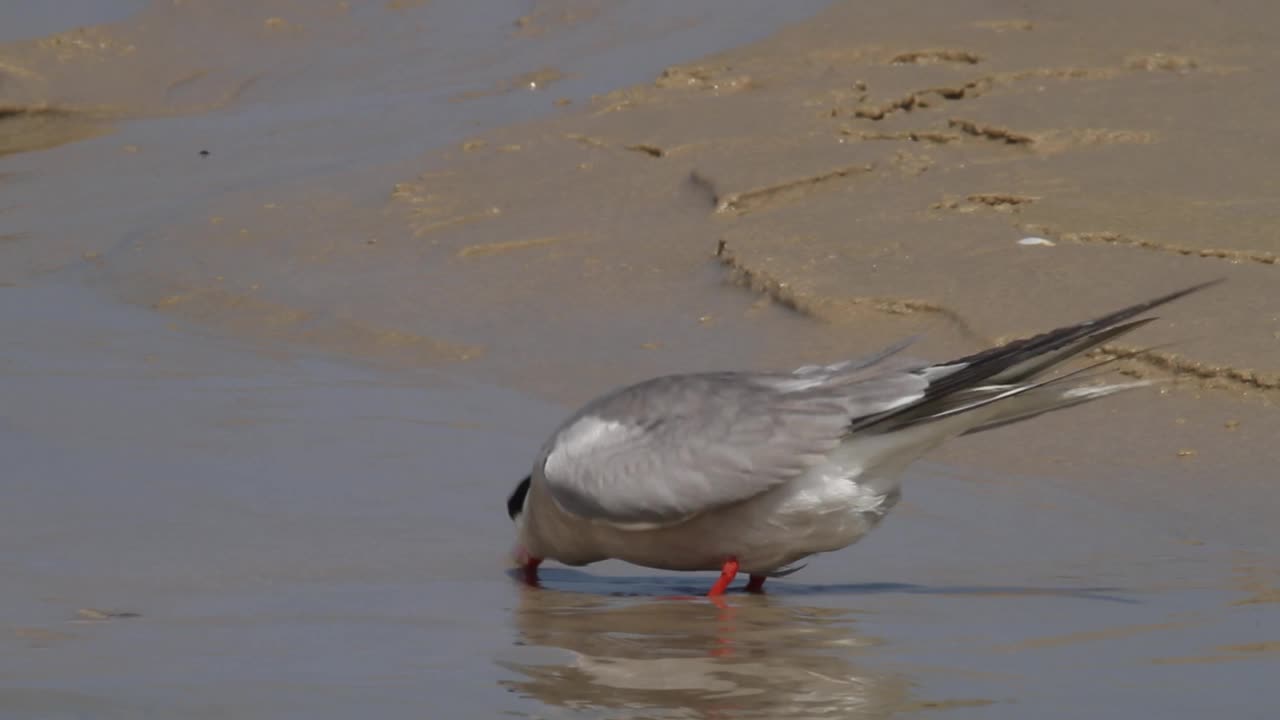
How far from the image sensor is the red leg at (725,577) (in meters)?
4.77

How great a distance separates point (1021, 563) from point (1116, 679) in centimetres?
126

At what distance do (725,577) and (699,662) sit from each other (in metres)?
1.00

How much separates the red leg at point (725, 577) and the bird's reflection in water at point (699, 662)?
0.17 meters

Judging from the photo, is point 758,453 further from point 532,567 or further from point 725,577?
point 532,567

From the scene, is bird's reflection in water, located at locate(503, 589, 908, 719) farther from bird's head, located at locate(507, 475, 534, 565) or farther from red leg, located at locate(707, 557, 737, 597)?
bird's head, located at locate(507, 475, 534, 565)

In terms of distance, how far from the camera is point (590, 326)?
711 centimetres

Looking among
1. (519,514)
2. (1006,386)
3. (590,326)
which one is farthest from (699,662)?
(590,326)

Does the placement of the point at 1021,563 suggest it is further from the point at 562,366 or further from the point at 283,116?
the point at 283,116

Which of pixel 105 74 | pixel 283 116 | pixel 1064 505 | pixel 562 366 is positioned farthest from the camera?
pixel 105 74

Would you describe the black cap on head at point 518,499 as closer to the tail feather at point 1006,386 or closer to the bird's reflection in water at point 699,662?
the bird's reflection in water at point 699,662

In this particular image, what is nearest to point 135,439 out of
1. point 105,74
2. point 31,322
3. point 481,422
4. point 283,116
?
point 481,422

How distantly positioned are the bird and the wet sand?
0.54 ft

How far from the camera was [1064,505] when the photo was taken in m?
5.18

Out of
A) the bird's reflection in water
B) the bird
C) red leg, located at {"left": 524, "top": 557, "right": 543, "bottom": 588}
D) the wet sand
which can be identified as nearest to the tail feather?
the bird
